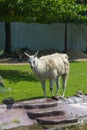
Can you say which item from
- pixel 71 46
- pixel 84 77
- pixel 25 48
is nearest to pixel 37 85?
pixel 84 77

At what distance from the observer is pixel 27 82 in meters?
14.7

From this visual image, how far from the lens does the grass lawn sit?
12453 mm

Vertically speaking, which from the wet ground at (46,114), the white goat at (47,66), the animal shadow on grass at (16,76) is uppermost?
the white goat at (47,66)

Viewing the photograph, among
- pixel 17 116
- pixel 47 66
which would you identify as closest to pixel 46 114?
pixel 17 116

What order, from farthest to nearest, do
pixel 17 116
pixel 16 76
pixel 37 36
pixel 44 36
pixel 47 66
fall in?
pixel 44 36
pixel 37 36
pixel 16 76
pixel 47 66
pixel 17 116

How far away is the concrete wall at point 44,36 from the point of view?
25.9 metres

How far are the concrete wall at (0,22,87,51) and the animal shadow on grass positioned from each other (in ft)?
27.4

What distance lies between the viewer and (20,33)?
2605cm

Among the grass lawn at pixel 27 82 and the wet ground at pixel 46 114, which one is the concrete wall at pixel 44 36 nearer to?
the grass lawn at pixel 27 82

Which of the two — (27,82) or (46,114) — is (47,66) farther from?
(27,82)

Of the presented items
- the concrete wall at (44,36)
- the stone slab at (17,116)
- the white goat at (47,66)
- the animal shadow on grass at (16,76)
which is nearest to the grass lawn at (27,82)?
the animal shadow on grass at (16,76)

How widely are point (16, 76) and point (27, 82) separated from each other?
4.81ft

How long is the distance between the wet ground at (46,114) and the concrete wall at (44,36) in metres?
14.9

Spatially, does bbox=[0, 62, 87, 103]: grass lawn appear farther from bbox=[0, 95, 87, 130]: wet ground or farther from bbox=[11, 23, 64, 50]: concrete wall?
bbox=[11, 23, 64, 50]: concrete wall
